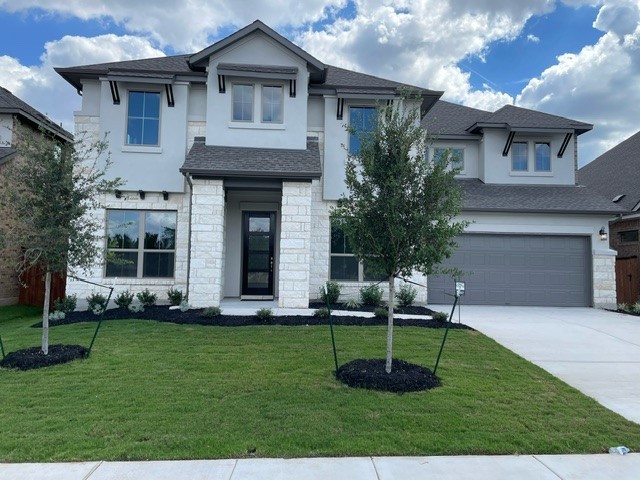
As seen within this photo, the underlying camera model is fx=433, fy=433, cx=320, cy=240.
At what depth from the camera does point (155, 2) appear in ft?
42.8

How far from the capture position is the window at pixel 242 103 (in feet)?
41.5

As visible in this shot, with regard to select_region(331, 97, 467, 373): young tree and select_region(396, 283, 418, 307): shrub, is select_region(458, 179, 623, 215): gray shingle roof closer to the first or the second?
select_region(396, 283, 418, 307): shrub

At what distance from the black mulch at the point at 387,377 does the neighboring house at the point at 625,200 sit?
11426mm

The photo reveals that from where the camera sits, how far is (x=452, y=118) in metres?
17.0

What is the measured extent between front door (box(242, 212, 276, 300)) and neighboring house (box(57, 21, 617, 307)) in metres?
0.03

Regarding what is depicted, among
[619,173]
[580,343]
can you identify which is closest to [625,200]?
[619,173]

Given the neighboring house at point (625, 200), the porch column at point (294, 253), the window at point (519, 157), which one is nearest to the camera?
the porch column at point (294, 253)

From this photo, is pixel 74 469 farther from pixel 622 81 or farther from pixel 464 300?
pixel 622 81

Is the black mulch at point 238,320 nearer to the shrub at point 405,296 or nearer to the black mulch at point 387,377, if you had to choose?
the shrub at point 405,296

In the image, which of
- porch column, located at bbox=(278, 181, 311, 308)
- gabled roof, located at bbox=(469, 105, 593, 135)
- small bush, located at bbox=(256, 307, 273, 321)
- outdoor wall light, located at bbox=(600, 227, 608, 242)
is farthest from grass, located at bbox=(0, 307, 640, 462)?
gabled roof, located at bbox=(469, 105, 593, 135)

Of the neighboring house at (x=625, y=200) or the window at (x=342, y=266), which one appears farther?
the neighboring house at (x=625, y=200)

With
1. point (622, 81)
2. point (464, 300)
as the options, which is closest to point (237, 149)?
point (464, 300)

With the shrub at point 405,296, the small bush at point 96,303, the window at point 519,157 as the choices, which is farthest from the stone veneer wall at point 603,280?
the small bush at point 96,303

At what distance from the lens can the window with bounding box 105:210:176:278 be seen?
12.7 m
